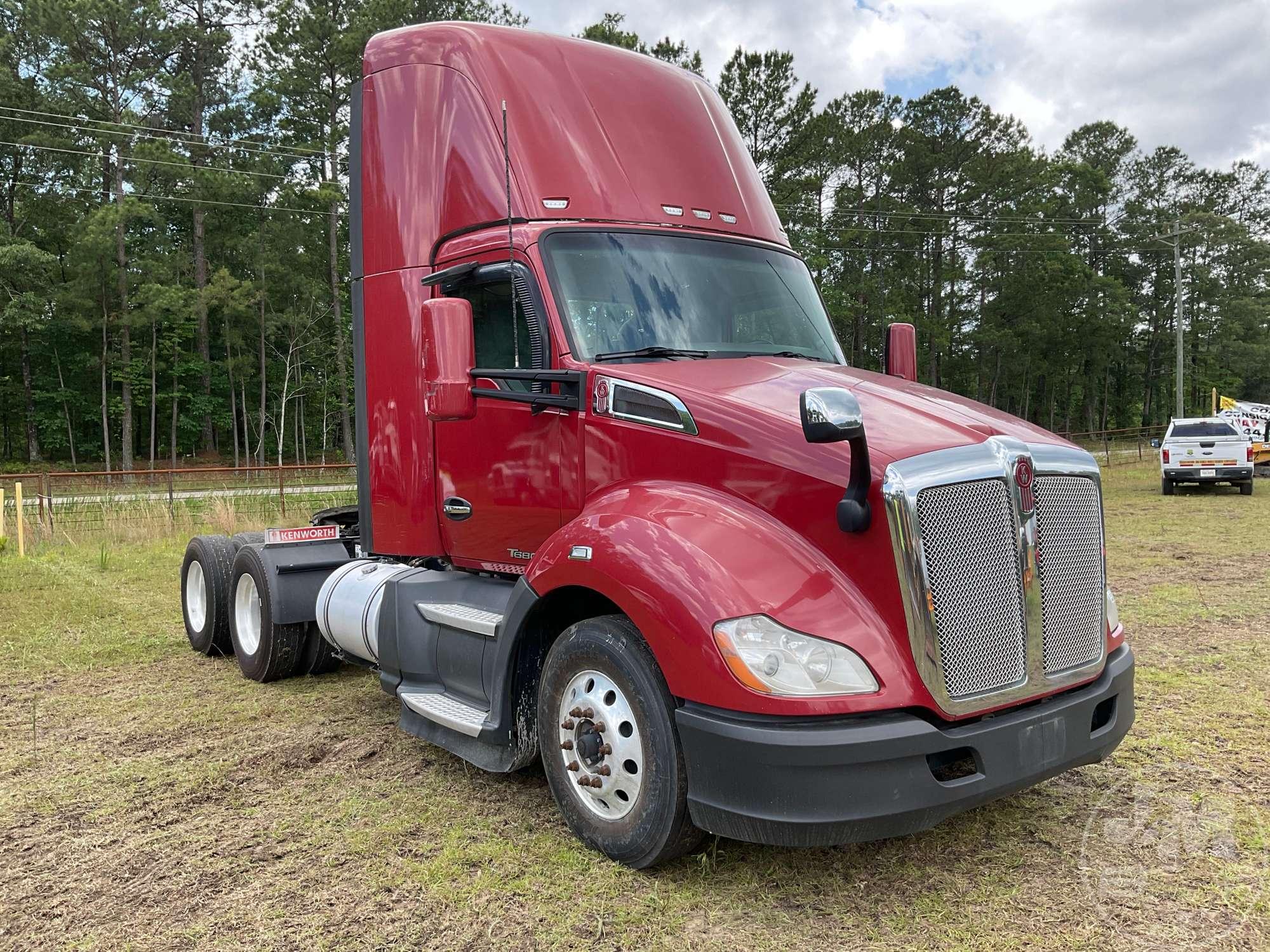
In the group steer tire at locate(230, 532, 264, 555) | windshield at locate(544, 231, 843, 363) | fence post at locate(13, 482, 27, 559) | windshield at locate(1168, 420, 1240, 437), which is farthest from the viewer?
windshield at locate(1168, 420, 1240, 437)

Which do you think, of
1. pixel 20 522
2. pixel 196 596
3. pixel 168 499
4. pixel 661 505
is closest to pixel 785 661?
pixel 661 505

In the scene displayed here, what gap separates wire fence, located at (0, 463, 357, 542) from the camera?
49.6 feet

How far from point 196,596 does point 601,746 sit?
5.32 m

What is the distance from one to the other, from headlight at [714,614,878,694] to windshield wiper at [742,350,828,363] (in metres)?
1.72

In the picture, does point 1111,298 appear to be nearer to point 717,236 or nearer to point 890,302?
point 890,302

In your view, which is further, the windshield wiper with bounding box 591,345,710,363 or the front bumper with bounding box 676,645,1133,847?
the windshield wiper with bounding box 591,345,710,363

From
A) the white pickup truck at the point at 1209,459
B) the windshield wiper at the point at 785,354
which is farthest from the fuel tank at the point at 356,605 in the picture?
the white pickup truck at the point at 1209,459

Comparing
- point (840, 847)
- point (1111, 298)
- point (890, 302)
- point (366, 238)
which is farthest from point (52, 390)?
point (1111, 298)

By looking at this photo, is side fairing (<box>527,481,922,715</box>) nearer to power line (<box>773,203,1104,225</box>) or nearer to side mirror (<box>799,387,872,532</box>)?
side mirror (<box>799,387,872,532</box>)

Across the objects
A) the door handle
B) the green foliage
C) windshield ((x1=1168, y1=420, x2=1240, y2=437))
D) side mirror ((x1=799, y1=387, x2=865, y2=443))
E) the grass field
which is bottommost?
the grass field

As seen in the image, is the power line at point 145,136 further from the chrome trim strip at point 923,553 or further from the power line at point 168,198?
the chrome trim strip at point 923,553

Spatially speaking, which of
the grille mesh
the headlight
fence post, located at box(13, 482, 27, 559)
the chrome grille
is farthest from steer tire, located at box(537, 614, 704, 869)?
fence post, located at box(13, 482, 27, 559)

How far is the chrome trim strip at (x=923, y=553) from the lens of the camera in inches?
122

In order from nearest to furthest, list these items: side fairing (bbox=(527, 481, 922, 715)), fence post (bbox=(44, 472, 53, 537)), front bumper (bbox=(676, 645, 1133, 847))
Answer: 1. front bumper (bbox=(676, 645, 1133, 847))
2. side fairing (bbox=(527, 481, 922, 715))
3. fence post (bbox=(44, 472, 53, 537))
